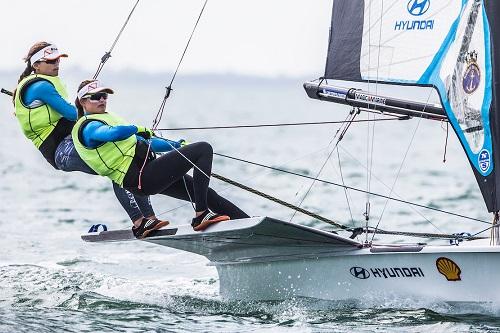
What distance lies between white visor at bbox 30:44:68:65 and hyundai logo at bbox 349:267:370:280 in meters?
2.15

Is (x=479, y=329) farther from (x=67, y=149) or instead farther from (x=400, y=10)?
(x=67, y=149)

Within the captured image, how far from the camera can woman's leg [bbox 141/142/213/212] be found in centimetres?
642

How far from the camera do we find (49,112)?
21.9 ft

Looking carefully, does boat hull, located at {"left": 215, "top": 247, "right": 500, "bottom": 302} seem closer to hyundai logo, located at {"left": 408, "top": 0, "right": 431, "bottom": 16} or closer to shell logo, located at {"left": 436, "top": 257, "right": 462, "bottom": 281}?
shell logo, located at {"left": 436, "top": 257, "right": 462, "bottom": 281}

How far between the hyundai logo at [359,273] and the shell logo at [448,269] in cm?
48

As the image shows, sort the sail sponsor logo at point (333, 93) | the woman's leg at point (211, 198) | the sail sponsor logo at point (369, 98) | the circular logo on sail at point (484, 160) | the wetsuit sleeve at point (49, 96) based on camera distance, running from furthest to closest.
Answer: the sail sponsor logo at point (333, 93), the sail sponsor logo at point (369, 98), the woman's leg at point (211, 198), the wetsuit sleeve at point (49, 96), the circular logo on sail at point (484, 160)

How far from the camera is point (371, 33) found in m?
7.08

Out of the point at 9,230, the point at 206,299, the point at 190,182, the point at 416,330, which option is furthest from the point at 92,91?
the point at 9,230

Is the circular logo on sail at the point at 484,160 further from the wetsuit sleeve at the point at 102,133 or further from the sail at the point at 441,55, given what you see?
the wetsuit sleeve at the point at 102,133

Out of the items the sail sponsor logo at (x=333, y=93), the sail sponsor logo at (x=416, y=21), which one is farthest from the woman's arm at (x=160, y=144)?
the sail sponsor logo at (x=416, y=21)

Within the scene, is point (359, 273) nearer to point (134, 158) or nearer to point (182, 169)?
point (182, 169)

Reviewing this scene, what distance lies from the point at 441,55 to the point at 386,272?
1.33m

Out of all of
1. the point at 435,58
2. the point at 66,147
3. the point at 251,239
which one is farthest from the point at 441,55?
the point at 66,147

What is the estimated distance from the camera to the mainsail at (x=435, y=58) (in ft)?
20.8
